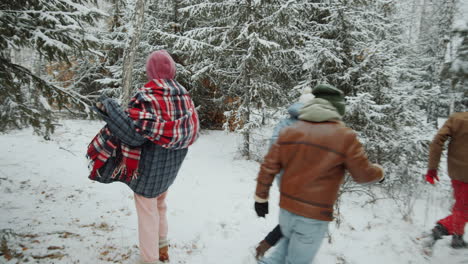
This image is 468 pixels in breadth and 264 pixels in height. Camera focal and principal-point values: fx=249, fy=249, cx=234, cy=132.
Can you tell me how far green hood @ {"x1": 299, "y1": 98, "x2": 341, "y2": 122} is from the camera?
2102 millimetres

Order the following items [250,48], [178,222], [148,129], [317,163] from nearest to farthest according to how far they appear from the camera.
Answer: [317,163] < [148,129] < [178,222] < [250,48]

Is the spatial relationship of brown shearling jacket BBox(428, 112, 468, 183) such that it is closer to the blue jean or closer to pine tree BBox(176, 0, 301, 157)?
the blue jean

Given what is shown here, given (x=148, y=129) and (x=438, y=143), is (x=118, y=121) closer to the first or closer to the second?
(x=148, y=129)

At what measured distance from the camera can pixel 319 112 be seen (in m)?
2.12

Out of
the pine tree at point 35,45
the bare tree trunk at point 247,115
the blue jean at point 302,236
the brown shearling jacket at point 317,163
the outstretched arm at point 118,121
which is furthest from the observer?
the bare tree trunk at point 247,115

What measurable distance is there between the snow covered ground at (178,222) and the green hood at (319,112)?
239 centimetres

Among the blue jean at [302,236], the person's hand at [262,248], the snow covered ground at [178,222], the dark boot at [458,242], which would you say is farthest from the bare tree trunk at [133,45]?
the dark boot at [458,242]

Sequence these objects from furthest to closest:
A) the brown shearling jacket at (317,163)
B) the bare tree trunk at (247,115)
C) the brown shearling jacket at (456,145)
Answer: the bare tree trunk at (247,115) → the brown shearling jacket at (456,145) → the brown shearling jacket at (317,163)

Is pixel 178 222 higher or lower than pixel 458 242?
lower

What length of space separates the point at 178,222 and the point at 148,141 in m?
2.20

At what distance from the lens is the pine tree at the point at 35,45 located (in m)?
3.02

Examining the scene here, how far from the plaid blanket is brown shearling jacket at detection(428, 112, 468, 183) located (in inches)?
148

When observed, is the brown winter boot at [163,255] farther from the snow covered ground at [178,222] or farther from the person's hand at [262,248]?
the person's hand at [262,248]

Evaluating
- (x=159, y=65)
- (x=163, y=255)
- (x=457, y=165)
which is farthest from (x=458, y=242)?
(x=159, y=65)
